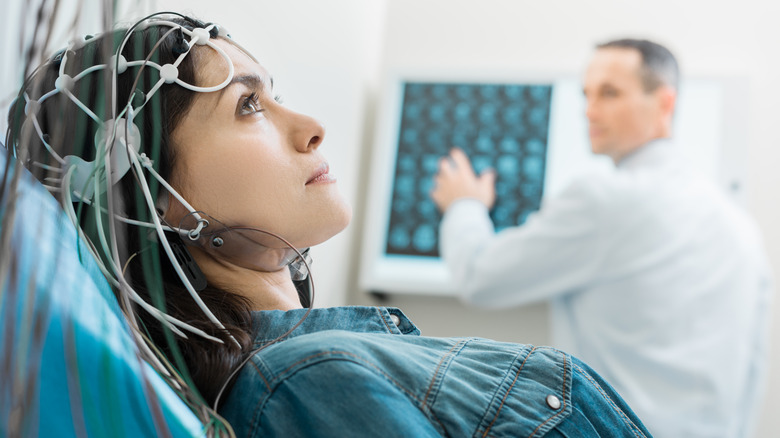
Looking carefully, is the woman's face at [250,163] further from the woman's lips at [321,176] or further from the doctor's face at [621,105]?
the doctor's face at [621,105]

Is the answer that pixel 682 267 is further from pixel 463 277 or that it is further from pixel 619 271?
pixel 463 277

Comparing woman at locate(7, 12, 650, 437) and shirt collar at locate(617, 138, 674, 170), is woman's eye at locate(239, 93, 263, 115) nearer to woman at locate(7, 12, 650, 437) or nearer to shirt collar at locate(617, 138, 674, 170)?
woman at locate(7, 12, 650, 437)

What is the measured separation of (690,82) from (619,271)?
0.69 m

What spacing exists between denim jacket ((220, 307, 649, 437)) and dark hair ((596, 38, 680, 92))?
1219 mm

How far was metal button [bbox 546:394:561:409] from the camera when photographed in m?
0.74

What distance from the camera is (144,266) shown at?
2.57 feet

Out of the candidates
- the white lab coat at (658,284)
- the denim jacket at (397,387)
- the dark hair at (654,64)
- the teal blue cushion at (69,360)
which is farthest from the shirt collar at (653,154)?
the teal blue cushion at (69,360)

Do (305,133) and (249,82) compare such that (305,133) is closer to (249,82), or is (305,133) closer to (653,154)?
(249,82)

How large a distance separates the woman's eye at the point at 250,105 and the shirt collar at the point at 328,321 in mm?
246

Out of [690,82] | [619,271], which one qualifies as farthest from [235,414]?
[690,82]

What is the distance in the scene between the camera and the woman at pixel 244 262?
0.64m

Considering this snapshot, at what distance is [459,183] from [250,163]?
4.18ft

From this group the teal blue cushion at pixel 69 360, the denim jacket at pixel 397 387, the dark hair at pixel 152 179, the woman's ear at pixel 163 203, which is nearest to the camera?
the teal blue cushion at pixel 69 360

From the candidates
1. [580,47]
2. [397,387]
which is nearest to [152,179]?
[397,387]
